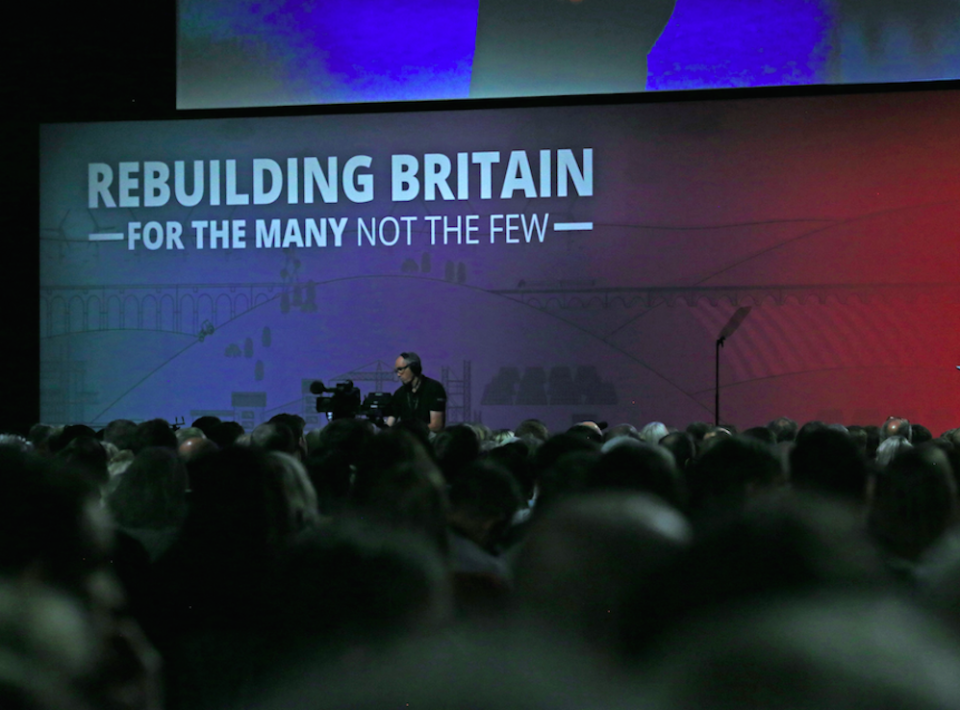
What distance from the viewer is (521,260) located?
9328mm

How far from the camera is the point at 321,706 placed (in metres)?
0.56

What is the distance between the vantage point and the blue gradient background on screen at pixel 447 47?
359 inches

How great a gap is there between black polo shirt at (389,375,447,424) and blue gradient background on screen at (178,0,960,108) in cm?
371

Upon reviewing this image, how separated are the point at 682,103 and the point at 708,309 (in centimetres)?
199

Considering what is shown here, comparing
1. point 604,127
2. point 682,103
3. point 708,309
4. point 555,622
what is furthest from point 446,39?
point 555,622

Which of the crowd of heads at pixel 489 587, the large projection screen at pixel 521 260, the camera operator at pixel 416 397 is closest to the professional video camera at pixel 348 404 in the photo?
the camera operator at pixel 416 397

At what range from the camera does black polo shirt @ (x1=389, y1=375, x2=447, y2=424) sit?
6984 mm

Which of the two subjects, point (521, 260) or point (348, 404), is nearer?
point (348, 404)

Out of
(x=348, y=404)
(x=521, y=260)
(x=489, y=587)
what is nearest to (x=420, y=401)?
(x=348, y=404)

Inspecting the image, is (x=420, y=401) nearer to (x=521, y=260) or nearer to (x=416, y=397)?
(x=416, y=397)

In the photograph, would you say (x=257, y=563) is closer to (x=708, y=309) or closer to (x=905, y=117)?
(x=708, y=309)

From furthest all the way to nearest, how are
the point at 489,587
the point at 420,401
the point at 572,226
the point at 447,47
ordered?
the point at 447,47 → the point at 572,226 → the point at 420,401 → the point at 489,587

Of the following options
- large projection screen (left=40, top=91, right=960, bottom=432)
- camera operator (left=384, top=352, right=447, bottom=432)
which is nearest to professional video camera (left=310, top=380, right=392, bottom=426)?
camera operator (left=384, top=352, right=447, bottom=432)

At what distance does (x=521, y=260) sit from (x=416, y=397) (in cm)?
270
